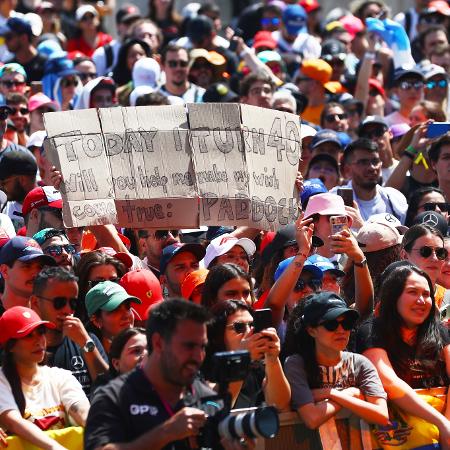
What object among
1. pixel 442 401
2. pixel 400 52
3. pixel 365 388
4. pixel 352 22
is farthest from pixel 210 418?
pixel 352 22

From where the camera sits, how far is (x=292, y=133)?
966cm

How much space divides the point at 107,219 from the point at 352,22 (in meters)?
10.3

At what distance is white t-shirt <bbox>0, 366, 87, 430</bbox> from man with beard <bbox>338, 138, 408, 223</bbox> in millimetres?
4353

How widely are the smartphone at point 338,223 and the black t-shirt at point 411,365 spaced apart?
0.94m

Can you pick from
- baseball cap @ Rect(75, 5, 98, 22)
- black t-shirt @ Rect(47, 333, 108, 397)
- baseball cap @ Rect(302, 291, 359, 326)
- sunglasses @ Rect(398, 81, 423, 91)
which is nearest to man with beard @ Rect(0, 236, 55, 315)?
black t-shirt @ Rect(47, 333, 108, 397)

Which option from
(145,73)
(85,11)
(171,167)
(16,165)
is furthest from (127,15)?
(171,167)

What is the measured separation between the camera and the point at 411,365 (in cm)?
831

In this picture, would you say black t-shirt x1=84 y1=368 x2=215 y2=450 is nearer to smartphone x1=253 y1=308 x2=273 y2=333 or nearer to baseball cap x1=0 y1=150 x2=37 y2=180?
smartphone x1=253 y1=308 x2=273 y2=333

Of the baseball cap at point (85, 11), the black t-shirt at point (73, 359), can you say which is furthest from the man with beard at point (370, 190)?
the baseball cap at point (85, 11)

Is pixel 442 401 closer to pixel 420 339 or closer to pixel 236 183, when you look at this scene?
pixel 420 339

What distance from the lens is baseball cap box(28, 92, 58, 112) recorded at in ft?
44.3

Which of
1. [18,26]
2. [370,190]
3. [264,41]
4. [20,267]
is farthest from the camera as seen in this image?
[264,41]

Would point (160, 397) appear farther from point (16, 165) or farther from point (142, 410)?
point (16, 165)

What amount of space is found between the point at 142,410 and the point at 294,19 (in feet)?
42.1
